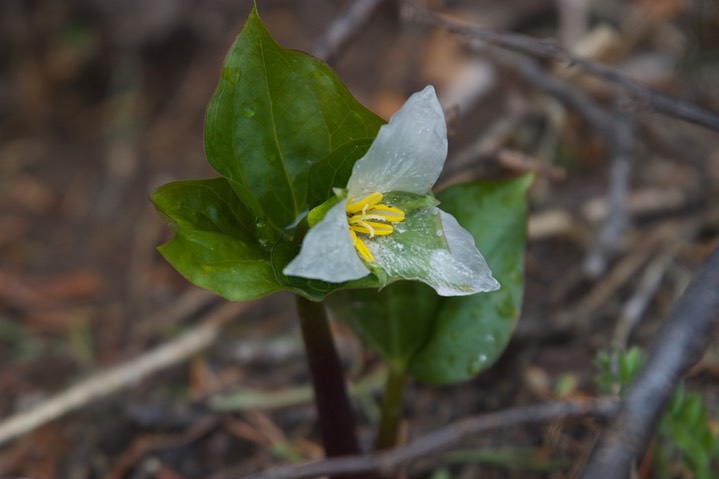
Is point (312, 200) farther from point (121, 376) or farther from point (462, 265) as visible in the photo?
point (121, 376)

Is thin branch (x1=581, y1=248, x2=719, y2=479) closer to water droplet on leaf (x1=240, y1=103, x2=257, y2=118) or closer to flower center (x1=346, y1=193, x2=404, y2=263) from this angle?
flower center (x1=346, y1=193, x2=404, y2=263)

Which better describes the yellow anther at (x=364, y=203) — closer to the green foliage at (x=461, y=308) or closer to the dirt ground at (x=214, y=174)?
the green foliage at (x=461, y=308)

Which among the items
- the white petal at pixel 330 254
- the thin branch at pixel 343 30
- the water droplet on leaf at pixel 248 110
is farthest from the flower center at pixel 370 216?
the thin branch at pixel 343 30

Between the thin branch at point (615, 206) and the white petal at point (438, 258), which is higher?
the white petal at point (438, 258)

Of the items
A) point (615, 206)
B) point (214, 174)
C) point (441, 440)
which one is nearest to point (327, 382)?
point (441, 440)

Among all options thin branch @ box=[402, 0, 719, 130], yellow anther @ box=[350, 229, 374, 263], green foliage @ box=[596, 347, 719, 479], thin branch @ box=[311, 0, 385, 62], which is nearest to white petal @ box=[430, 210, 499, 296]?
yellow anther @ box=[350, 229, 374, 263]

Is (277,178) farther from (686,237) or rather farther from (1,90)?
(1,90)
